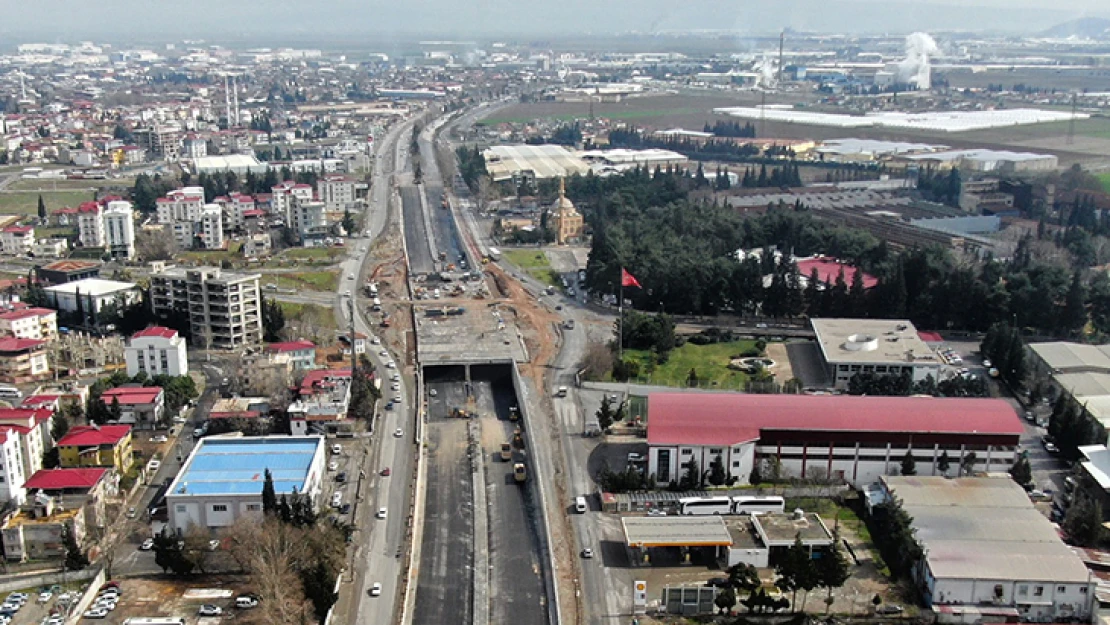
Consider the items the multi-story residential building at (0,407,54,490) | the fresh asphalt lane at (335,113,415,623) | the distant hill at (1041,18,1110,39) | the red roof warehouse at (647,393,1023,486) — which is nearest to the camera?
the fresh asphalt lane at (335,113,415,623)

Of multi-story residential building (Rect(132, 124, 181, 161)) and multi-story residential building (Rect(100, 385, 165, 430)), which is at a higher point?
multi-story residential building (Rect(132, 124, 181, 161))

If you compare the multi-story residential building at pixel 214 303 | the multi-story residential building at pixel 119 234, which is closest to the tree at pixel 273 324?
the multi-story residential building at pixel 214 303

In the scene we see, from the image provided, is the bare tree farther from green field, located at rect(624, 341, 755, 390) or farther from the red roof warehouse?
the red roof warehouse

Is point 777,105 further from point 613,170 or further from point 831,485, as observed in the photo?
point 831,485

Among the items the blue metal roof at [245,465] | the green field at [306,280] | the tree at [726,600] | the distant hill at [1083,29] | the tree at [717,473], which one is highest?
the distant hill at [1083,29]

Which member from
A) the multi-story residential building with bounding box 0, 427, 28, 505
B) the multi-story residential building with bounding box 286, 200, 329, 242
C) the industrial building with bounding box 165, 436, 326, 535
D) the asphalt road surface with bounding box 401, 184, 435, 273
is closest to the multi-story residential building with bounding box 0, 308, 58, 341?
the multi-story residential building with bounding box 0, 427, 28, 505

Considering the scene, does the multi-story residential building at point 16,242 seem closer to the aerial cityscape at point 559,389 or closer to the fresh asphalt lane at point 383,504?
the aerial cityscape at point 559,389
